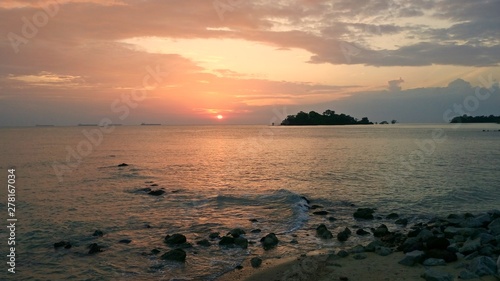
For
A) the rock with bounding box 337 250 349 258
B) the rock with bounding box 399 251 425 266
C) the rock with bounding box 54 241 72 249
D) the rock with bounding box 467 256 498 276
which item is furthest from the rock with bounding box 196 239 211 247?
the rock with bounding box 467 256 498 276

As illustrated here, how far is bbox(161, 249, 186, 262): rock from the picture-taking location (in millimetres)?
14492

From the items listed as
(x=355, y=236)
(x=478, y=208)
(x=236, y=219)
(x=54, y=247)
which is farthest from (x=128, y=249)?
(x=478, y=208)

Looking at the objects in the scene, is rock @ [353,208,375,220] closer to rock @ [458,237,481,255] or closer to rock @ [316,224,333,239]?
rock @ [316,224,333,239]

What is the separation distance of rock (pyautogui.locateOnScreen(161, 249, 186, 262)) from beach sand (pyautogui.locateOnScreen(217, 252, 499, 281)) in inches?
92.0

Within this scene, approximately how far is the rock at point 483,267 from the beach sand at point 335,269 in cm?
21

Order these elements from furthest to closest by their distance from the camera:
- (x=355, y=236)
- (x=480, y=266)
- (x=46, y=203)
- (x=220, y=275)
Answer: (x=46, y=203), (x=355, y=236), (x=220, y=275), (x=480, y=266)

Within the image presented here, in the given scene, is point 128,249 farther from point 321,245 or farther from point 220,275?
point 321,245

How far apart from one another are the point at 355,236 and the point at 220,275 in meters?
7.43

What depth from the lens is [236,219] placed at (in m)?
21.4

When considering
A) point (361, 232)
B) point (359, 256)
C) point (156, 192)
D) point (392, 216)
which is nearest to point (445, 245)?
point (359, 256)

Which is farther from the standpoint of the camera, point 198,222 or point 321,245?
point 198,222

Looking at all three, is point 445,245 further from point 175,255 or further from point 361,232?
point 175,255

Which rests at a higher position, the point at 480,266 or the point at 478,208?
the point at 480,266

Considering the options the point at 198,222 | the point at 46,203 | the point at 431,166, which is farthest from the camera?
the point at 431,166
